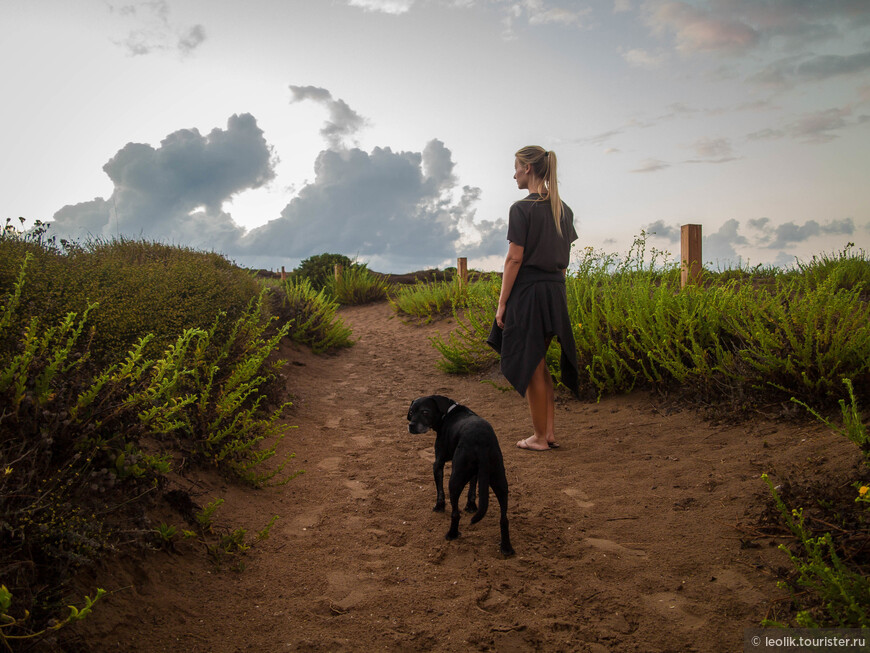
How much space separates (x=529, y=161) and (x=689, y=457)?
8.34 ft

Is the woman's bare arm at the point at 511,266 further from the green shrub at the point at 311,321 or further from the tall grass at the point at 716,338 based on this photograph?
the green shrub at the point at 311,321

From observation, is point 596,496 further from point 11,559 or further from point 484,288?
point 484,288

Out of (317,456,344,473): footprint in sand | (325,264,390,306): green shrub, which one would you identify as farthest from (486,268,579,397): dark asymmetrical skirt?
(325,264,390,306): green shrub

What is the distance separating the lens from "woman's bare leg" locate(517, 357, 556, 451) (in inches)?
177

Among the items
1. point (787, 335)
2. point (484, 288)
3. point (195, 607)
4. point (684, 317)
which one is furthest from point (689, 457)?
point (484, 288)

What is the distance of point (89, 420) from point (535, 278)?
10.3 feet

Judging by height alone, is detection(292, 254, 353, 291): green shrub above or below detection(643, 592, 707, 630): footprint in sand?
above

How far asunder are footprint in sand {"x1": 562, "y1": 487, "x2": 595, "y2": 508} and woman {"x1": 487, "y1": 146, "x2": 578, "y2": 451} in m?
0.83

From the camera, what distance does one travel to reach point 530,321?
4438mm

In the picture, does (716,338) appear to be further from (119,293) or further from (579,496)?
(119,293)

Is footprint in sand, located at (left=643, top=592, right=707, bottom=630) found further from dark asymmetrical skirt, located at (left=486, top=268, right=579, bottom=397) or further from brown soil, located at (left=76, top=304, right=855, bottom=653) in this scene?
dark asymmetrical skirt, located at (left=486, top=268, right=579, bottom=397)

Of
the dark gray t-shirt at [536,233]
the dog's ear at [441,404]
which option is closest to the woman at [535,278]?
the dark gray t-shirt at [536,233]

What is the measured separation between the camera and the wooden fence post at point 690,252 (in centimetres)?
682

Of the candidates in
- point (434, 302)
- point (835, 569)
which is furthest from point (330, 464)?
point (434, 302)
